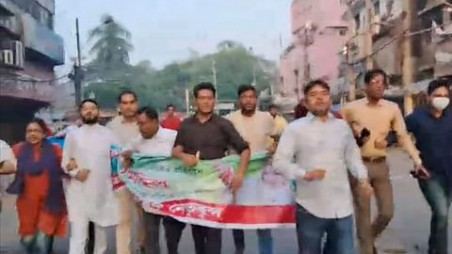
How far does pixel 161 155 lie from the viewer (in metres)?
6.74

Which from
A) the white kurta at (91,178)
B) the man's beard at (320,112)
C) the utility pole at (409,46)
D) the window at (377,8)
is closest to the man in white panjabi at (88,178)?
Answer: the white kurta at (91,178)

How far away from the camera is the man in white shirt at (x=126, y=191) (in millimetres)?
7156

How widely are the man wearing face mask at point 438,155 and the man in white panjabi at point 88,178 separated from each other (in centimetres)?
252

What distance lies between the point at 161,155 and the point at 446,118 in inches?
94.4

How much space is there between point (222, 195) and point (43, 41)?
1945 inches

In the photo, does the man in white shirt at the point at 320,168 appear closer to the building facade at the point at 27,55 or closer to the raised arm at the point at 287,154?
the raised arm at the point at 287,154

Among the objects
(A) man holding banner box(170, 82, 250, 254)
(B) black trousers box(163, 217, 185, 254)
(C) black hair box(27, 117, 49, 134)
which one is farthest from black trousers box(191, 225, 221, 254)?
(C) black hair box(27, 117, 49, 134)

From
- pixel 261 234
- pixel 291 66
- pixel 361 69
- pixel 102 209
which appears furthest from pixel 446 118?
pixel 291 66

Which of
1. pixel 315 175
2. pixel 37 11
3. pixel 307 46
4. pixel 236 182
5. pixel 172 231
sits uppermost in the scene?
pixel 37 11

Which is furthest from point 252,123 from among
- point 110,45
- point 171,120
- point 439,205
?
point 110,45

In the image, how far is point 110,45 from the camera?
290ft

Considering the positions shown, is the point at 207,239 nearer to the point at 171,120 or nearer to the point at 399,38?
the point at 171,120

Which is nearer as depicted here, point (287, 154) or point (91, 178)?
point (287, 154)

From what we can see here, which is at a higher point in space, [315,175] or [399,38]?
[399,38]
